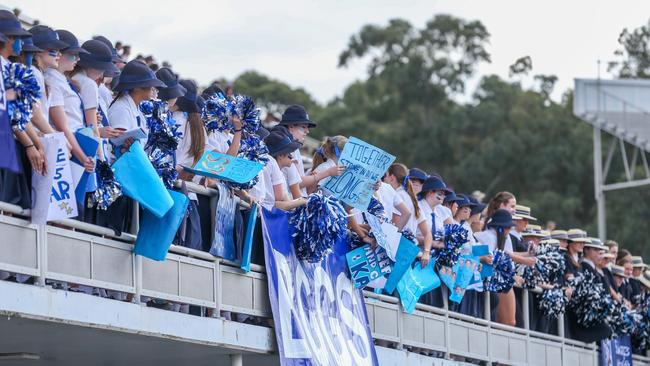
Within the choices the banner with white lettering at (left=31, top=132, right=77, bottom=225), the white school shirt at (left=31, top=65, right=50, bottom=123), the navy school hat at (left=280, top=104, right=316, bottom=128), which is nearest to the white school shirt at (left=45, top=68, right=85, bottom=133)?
the white school shirt at (left=31, top=65, right=50, bottom=123)

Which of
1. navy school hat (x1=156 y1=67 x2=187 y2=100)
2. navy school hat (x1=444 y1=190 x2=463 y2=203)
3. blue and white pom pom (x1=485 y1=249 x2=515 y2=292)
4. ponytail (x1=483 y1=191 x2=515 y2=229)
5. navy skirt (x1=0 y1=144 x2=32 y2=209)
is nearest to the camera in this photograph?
navy skirt (x1=0 y1=144 x2=32 y2=209)

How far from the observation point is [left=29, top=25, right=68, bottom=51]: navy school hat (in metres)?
10.9

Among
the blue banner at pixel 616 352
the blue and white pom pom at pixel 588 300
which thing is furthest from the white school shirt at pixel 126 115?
the blue banner at pixel 616 352

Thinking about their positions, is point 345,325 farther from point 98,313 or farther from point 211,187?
point 98,313

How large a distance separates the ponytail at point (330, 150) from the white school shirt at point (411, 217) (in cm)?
158

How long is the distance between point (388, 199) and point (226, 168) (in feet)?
11.7

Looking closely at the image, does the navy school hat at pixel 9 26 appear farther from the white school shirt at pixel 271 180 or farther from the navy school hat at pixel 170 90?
the white school shirt at pixel 271 180

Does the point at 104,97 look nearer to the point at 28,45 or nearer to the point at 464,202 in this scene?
the point at 28,45

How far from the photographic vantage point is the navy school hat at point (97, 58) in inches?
454

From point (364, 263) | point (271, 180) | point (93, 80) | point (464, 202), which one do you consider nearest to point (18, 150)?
point (93, 80)

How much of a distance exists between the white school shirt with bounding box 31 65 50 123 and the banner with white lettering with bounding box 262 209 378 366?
3176 mm

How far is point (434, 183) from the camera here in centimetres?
1681

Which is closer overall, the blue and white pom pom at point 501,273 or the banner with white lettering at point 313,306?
the banner with white lettering at point 313,306

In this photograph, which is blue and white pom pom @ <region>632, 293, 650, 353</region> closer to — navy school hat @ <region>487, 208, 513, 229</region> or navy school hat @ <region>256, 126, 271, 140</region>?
navy school hat @ <region>487, 208, 513, 229</region>
